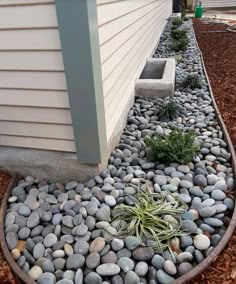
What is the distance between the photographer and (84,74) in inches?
64.6

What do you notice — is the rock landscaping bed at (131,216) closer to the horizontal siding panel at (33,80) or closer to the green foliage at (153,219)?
the green foliage at (153,219)

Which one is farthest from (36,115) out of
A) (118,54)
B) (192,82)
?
(192,82)

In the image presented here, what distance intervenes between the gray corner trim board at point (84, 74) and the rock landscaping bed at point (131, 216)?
0.29m

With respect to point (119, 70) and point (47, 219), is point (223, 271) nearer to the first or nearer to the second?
point (47, 219)

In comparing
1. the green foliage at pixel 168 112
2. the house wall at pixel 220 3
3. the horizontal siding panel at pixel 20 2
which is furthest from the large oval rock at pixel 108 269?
the house wall at pixel 220 3

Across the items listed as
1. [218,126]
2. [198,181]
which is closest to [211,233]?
[198,181]

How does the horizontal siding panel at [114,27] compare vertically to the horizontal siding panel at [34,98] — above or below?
above

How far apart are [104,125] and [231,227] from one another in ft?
3.37

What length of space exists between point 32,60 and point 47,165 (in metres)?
0.75

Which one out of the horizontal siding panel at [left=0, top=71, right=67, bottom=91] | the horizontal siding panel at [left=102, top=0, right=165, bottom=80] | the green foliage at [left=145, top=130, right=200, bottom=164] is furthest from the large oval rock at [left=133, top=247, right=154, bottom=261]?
the horizontal siding panel at [left=102, top=0, right=165, bottom=80]

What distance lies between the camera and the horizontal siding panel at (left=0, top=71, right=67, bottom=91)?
1.75 metres

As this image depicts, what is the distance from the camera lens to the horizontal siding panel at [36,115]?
1894 millimetres

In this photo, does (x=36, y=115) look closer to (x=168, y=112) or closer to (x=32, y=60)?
(x=32, y=60)

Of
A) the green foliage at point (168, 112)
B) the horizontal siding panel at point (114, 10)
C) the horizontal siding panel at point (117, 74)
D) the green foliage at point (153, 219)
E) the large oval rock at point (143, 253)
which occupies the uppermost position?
the horizontal siding panel at point (114, 10)
